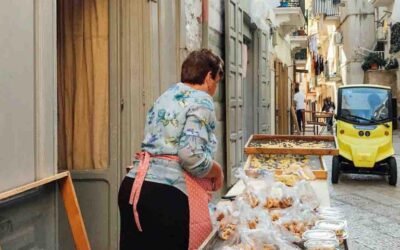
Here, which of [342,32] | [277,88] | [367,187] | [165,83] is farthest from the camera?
[342,32]

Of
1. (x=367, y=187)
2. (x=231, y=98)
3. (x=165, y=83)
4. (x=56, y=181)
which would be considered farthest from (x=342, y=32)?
(x=56, y=181)

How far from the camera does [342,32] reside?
3331 cm

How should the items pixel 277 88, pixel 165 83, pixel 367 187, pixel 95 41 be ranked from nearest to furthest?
pixel 95 41
pixel 165 83
pixel 367 187
pixel 277 88

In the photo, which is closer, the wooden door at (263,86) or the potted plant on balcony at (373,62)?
the wooden door at (263,86)

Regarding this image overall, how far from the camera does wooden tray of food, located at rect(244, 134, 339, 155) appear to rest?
15.8 ft

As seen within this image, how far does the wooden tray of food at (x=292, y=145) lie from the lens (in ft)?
15.8

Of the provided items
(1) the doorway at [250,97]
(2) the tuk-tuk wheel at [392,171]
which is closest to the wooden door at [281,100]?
(1) the doorway at [250,97]

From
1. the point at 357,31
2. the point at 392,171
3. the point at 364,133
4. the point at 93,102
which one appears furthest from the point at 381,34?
the point at 93,102

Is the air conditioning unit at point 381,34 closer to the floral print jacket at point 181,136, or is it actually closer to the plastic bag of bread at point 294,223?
the plastic bag of bread at point 294,223

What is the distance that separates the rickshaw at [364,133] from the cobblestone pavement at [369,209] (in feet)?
1.06

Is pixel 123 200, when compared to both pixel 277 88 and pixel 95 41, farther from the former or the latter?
pixel 277 88

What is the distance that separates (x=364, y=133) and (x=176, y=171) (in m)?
7.83

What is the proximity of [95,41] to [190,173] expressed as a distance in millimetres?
2069

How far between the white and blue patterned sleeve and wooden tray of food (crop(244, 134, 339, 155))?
2.17 m
